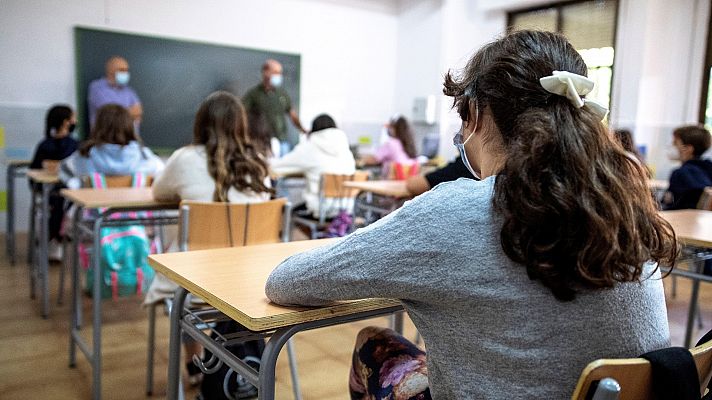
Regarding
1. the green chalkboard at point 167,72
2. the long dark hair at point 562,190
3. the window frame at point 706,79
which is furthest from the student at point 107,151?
the window frame at point 706,79

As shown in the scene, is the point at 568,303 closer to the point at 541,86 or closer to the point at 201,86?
the point at 541,86

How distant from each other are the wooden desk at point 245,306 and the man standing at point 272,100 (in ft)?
16.1

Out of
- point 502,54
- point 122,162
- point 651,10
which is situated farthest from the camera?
point 651,10

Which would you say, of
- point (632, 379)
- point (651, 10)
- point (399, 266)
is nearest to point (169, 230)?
point (399, 266)

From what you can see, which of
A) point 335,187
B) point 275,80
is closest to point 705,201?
point 335,187

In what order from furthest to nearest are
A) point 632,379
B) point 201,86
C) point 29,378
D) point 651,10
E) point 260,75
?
point 260,75 < point 201,86 < point 651,10 < point 29,378 < point 632,379

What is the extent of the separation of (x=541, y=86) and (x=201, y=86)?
18.4 ft

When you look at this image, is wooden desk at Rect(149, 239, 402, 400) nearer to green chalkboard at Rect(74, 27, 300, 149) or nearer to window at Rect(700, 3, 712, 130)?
green chalkboard at Rect(74, 27, 300, 149)

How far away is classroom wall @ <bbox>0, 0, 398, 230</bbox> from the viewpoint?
523 cm

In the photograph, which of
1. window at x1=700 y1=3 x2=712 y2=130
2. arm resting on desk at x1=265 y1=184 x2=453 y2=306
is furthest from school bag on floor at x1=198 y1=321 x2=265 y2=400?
window at x1=700 y1=3 x2=712 y2=130

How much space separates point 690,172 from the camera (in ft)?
11.1

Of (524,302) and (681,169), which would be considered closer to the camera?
(524,302)

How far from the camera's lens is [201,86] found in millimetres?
6035

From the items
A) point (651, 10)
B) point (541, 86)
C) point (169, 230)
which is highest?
point (651, 10)
